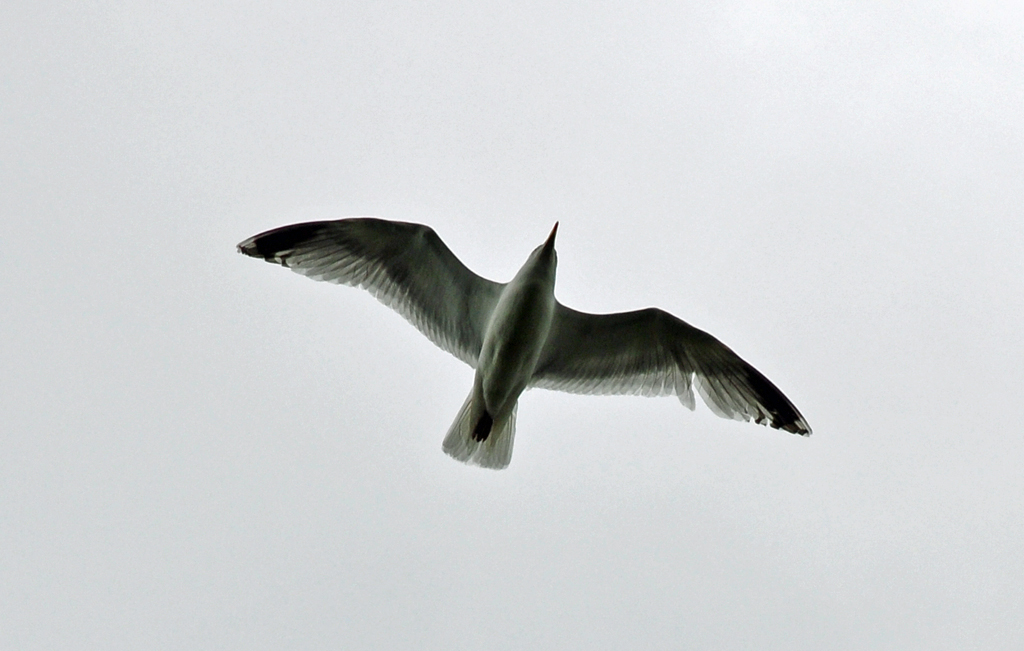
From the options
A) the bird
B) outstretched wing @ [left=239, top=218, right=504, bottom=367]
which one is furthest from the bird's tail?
outstretched wing @ [left=239, top=218, right=504, bottom=367]

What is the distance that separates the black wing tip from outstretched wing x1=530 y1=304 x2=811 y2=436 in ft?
6.82

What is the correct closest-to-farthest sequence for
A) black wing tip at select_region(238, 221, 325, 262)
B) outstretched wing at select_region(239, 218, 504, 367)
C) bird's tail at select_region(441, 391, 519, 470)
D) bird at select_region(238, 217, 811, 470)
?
1. bird at select_region(238, 217, 811, 470)
2. black wing tip at select_region(238, 221, 325, 262)
3. outstretched wing at select_region(239, 218, 504, 367)
4. bird's tail at select_region(441, 391, 519, 470)

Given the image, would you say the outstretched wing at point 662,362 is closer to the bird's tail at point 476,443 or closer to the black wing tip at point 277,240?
the bird's tail at point 476,443

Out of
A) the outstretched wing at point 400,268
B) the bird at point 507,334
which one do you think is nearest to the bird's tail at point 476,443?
the bird at point 507,334

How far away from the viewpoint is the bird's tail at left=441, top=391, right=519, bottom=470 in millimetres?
8734

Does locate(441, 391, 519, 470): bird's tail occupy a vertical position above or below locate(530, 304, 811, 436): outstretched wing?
below

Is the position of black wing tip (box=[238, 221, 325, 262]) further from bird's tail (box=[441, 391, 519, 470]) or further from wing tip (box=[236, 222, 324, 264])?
bird's tail (box=[441, 391, 519, 470])

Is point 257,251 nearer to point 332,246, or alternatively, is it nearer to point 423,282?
point 332,246

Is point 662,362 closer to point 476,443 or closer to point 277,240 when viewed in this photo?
point 476,443

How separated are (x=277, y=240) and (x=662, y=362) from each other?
3317mm

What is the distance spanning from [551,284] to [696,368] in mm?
1532

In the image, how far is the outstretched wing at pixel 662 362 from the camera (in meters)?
8.80

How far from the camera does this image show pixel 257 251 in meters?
8.37

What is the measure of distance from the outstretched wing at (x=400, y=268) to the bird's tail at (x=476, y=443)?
547 millimetres
